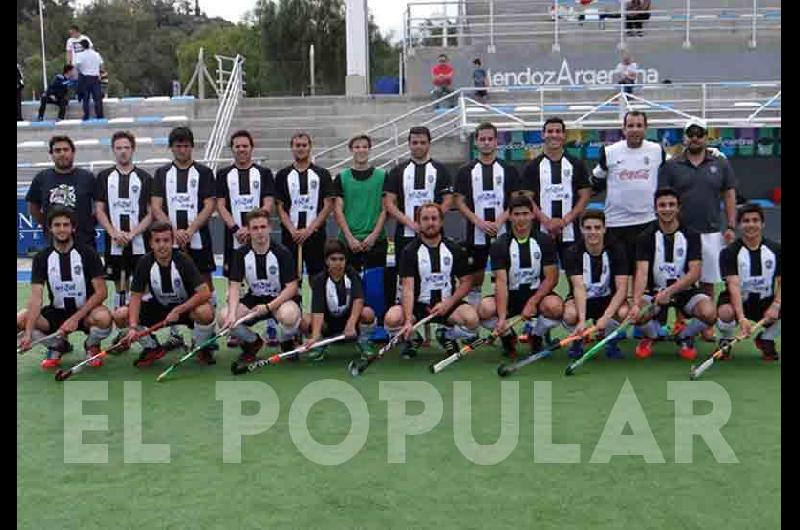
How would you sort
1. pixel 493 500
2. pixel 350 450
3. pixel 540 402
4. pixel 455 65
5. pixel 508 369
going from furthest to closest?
1. pixel 455 65
2. pixel 508 369
3. pixel 540 402
4. pixel 350 450
5. pixel 493 500

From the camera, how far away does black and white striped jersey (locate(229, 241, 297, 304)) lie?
22.9 ft

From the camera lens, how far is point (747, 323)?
644 cm

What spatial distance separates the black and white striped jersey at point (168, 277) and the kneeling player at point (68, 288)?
1.00 ft

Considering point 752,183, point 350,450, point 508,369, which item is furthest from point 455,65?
point 350,450

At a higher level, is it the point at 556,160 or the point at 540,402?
the point at 556,160

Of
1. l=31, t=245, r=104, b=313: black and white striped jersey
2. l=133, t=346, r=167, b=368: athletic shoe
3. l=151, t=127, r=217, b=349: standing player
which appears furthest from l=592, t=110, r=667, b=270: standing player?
l=31, t=245, r=104, b=313: black and white striped jersey

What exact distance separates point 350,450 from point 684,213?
3.57 metres

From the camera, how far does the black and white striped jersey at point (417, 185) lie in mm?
7371

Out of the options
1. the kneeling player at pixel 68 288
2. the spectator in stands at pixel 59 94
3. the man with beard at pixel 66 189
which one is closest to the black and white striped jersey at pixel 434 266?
the kneeling player at pixel 68 288

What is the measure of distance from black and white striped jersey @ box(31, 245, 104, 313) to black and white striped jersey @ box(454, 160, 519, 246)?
8.51 feet

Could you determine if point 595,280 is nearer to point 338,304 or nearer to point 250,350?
point 338,304

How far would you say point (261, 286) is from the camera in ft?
23.1

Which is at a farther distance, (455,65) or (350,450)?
(455,65)
